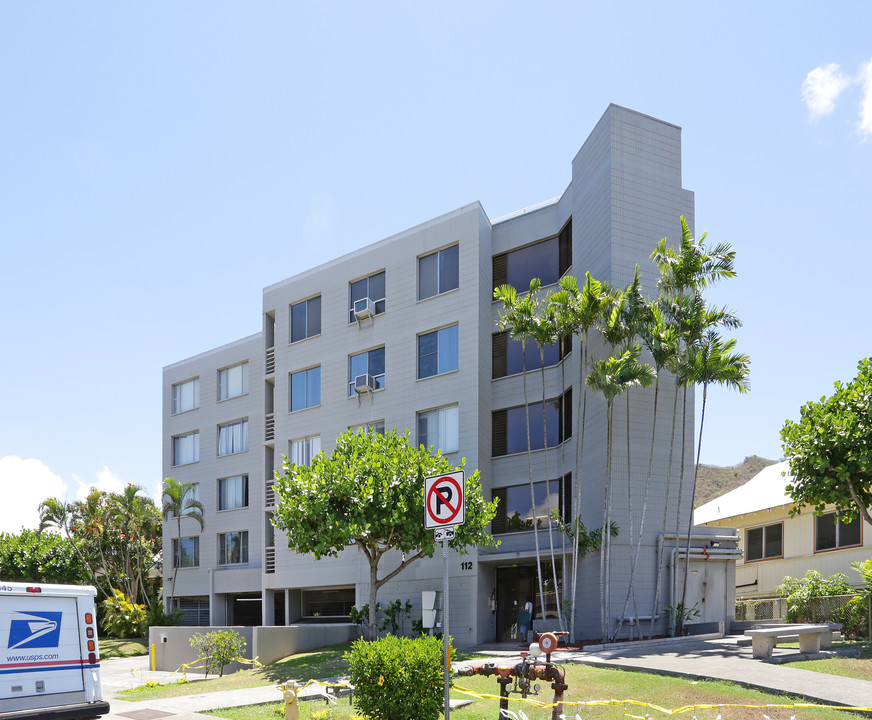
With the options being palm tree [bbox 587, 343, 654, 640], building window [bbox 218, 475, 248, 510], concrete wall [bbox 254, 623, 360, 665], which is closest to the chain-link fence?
palm tree [bbox 587, 343, 654, 640]

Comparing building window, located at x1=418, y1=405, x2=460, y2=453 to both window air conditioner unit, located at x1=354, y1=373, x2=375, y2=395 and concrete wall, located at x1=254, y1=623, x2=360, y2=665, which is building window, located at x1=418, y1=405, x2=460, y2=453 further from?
concrete wall, located at x1=254, y1=623, x2=360, y2=665

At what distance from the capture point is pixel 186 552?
138 feet

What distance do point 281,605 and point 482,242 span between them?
1709cm

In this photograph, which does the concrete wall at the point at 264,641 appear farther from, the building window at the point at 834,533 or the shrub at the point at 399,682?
the building window at the point at 834,533

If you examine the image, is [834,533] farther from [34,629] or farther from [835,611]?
[34,629]

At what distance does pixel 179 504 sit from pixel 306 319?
11.1 metres

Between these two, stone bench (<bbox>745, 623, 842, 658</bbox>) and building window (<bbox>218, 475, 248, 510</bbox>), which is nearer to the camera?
stone bench (<bbox>745, 623, 842, 658</bbox>)

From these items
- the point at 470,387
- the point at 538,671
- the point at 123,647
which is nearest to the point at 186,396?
the point at 123,647

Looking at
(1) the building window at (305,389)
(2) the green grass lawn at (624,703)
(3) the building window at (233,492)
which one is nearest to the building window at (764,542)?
(1) the building window at (305,389)

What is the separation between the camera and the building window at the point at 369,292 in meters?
33.0

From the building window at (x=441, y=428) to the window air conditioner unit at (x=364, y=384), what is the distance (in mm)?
2438

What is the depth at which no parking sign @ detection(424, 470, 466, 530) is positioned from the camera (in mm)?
10047

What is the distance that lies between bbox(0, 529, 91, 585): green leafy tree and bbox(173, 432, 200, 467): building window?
8232 mm

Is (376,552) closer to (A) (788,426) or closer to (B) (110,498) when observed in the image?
(A) (788,426)
